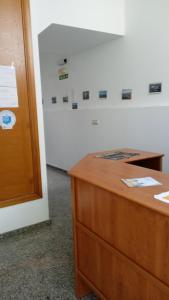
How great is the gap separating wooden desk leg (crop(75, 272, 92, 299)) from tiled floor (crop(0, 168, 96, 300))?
0.13ft

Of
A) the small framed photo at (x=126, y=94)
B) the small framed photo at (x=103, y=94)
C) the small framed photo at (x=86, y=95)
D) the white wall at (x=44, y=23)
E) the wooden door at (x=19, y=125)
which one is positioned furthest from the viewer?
the small framed photo at (x=86, y=95)

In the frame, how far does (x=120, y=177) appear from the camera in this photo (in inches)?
57.9

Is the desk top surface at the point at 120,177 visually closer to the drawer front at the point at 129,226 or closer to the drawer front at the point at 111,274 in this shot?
the drawer front at the point at 129,226

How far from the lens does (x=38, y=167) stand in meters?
2.63

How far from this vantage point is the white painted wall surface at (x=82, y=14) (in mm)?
2619

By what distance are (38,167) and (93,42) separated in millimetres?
2149

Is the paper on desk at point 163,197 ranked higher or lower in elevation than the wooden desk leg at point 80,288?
higher

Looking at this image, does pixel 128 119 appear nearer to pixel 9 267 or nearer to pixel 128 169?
pixel 128 169

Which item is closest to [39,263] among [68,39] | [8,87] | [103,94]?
Answer: [8,87]

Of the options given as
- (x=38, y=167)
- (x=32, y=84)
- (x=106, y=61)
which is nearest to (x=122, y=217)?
(x=38, y=167)

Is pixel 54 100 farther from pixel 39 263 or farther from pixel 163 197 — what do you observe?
pixel 163 197

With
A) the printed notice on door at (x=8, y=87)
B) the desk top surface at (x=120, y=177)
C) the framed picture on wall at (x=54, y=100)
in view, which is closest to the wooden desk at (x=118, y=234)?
the desk top surface at (x=120, y=177)

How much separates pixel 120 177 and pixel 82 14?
231cm

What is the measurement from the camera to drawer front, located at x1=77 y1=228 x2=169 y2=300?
1169mm
